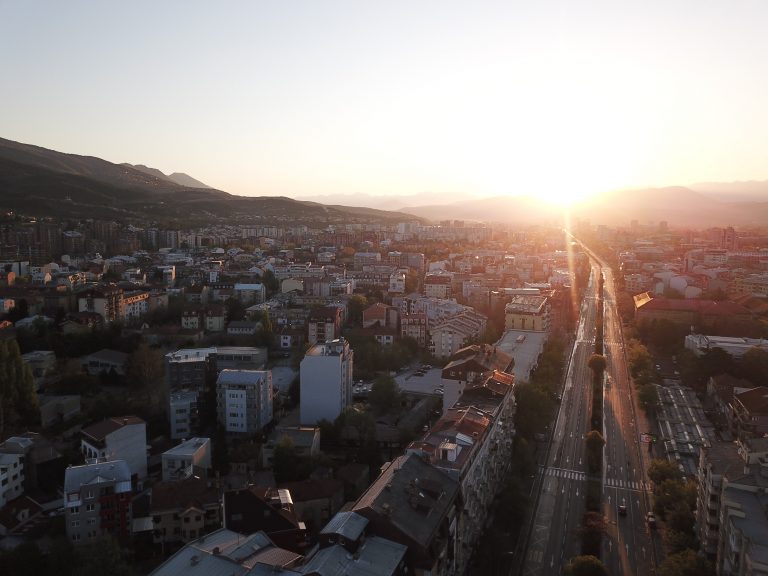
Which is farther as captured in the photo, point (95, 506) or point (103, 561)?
point (95, 506)

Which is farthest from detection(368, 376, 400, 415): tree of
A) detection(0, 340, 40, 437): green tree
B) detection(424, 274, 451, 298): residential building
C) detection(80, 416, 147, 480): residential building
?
detection(424, 274, 451, 298): residential building

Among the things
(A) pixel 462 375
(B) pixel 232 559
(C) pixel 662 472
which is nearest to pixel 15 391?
(B) pixel 232 559

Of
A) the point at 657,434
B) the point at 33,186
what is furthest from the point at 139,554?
the point at 33,186

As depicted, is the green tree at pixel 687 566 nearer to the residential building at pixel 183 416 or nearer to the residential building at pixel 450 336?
the residential building at pixel 183 416

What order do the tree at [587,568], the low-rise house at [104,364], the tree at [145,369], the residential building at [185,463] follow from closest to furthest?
the tree at [587,568] < the residential building at [185,463] < the tree at [145,369] < the low-rise house at [104,364]

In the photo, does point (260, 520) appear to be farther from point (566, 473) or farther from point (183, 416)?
point (566, 473)

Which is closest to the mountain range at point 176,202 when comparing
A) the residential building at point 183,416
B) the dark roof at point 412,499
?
the residential building at point 183,416

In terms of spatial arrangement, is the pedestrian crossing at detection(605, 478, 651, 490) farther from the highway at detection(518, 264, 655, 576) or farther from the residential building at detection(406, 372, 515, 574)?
the residential building at detection(406, 372, 515, 574)
